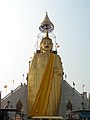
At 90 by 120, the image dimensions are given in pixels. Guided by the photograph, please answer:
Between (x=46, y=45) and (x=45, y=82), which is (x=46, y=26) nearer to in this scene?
(x=46, y=45)

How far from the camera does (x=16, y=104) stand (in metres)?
37.3

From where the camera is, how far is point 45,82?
30.1m

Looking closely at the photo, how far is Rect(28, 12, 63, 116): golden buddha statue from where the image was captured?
97.4ft

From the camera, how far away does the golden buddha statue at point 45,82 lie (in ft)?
97.4

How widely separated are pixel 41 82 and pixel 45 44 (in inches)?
223

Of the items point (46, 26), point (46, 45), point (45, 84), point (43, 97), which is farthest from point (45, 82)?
point (46, 26)

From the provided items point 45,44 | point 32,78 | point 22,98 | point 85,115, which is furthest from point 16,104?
point 85,115

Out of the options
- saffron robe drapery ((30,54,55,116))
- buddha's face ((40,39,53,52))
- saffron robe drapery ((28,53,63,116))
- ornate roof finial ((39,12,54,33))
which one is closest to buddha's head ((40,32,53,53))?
buddha's face ((40,39,53,52))

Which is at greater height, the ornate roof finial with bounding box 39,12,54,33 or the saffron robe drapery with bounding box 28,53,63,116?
the ornate roof finial with bounding box 39,12,54,33

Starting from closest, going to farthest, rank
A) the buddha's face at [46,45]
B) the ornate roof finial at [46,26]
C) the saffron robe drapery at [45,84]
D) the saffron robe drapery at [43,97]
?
the saffron robe drapery at [43,97] < the saffron robe drapery at [45,84] < the buddha's face at [46,45] < the ornate roof finial at [46,26]

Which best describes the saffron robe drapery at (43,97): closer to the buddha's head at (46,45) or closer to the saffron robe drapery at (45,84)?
the saffron robe drapery at (45,84)

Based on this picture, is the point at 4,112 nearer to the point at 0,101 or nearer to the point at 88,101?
the point at 0,101

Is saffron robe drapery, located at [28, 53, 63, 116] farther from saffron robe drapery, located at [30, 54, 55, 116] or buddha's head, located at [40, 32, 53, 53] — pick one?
buddha's head, located at [40, 32, 53, 53]

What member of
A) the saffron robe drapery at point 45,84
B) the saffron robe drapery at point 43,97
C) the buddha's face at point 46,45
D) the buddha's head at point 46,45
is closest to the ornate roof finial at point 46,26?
the buddha's head at point 46,45
